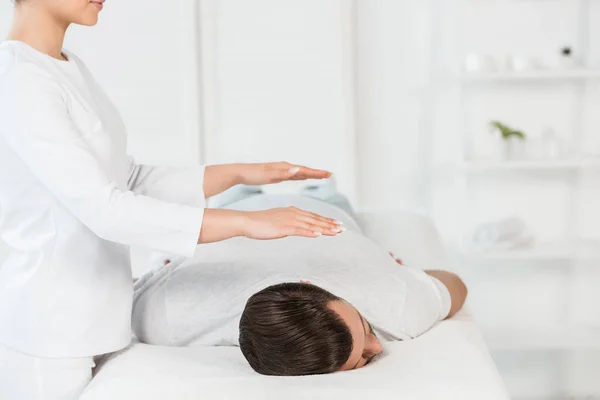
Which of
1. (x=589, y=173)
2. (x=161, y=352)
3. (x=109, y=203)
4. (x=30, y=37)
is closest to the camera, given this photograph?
(x=109, y=203)

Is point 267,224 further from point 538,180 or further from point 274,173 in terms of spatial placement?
point 538,180

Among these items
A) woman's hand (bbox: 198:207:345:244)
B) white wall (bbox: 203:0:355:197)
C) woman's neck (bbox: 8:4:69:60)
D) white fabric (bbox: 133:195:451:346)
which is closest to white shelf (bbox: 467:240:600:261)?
white wall (bbox: 203:0:355:197)

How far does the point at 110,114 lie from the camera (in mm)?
1666

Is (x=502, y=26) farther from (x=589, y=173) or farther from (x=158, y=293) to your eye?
(x=158, y=293)

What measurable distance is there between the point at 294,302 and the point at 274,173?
384 mm

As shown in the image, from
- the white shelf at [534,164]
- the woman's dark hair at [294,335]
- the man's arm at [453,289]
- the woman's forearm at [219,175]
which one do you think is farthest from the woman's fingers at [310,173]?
the white shelf at [534,164]

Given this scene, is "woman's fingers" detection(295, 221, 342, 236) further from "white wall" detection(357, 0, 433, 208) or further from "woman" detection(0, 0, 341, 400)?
"white wall" detection(357, 0, 433, 208)

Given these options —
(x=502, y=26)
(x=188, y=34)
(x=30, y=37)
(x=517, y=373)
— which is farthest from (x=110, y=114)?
(x=517, y=373)

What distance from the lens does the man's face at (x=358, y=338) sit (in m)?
1.51

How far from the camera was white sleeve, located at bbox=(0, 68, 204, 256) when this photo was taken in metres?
1.39

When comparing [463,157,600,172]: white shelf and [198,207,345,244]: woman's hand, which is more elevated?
[198,207,345,244]: woman's hand

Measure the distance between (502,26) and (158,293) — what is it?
7.11 feet

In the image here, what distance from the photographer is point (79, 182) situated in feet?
4.55

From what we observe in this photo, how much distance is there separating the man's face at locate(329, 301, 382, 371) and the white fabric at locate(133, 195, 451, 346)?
0.47 feet
